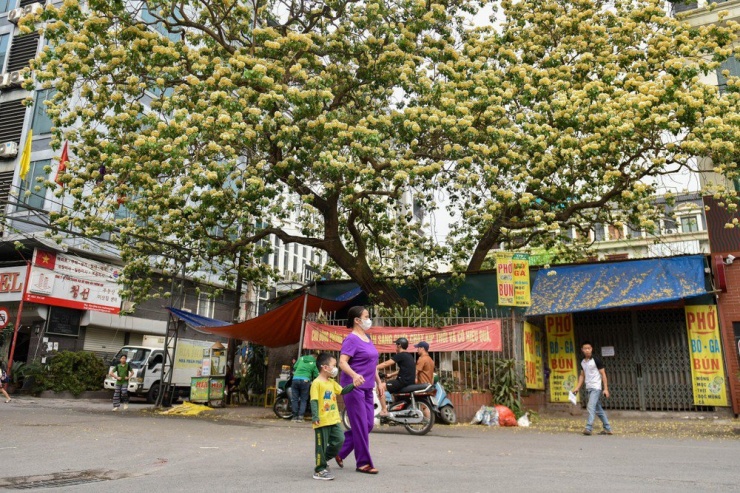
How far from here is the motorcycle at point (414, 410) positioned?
11.0 m

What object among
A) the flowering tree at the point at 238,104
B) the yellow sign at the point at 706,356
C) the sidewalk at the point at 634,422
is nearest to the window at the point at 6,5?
the flowering tree at the point at 238,104

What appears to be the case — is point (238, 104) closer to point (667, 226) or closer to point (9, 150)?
point (667, 226)

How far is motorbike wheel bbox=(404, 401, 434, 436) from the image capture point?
11.0 meters

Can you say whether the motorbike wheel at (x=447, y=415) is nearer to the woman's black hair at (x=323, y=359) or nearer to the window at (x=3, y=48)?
the woman's black hair at (x=323, y=359)

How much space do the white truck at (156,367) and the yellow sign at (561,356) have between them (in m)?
10.2

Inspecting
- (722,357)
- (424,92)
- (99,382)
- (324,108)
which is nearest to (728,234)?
(722,357)

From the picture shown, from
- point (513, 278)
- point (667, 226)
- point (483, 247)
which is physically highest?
point (667, 226)

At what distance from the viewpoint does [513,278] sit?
1515cm

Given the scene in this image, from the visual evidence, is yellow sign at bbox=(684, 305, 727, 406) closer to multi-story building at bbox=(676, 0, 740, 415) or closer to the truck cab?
multi-story building at bbox=(676, 0, 740, 415)

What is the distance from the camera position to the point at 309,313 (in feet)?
54.0

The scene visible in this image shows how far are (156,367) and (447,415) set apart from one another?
43.2 ft

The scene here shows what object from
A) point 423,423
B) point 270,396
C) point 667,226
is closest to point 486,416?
point 423,423

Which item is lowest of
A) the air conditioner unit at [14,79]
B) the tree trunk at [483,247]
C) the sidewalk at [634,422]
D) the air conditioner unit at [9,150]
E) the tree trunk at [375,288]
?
the sidewalk at [634,422]

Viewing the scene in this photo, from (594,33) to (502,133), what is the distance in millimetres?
4764
